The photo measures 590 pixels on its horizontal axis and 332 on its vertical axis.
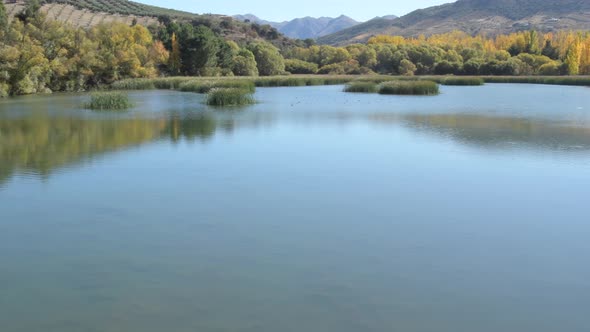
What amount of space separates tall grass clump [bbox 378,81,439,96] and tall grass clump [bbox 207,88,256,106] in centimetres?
971

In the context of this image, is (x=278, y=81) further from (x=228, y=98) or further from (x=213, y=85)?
(x=228, y=98)

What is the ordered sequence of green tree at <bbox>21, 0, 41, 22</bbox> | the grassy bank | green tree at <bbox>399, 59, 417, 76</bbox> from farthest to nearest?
green tree at <bbox>399, 59, 417, 76</bbox>
the grassy bank
green tree at <bbox>21, 0, 41, 22</bbox>

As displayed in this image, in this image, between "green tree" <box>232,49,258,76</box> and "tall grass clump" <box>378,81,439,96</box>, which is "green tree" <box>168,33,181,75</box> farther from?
"tall grass clump" <box>378,81,439,96</box>

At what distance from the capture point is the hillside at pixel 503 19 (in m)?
154

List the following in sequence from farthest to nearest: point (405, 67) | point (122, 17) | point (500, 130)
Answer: point (122, 17), point (405, 67), point (500, 130)

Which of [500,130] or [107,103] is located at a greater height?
[107,103]

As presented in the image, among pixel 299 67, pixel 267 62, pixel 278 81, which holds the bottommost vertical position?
pixel 278 81

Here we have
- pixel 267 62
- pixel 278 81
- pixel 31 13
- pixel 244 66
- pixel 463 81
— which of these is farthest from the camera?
pixel 267 62

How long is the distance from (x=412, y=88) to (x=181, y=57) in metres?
26.1

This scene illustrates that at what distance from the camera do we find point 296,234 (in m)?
7.36

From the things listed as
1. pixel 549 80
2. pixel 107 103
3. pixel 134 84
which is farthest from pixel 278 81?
pixel 107 103

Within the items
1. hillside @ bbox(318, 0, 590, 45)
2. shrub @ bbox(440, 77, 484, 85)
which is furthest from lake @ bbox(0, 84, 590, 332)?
hillside @ bbox(318, 0, 590, 45)

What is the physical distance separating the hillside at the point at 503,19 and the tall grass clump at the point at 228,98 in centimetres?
13580

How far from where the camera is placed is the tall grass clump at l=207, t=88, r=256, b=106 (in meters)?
26.9
